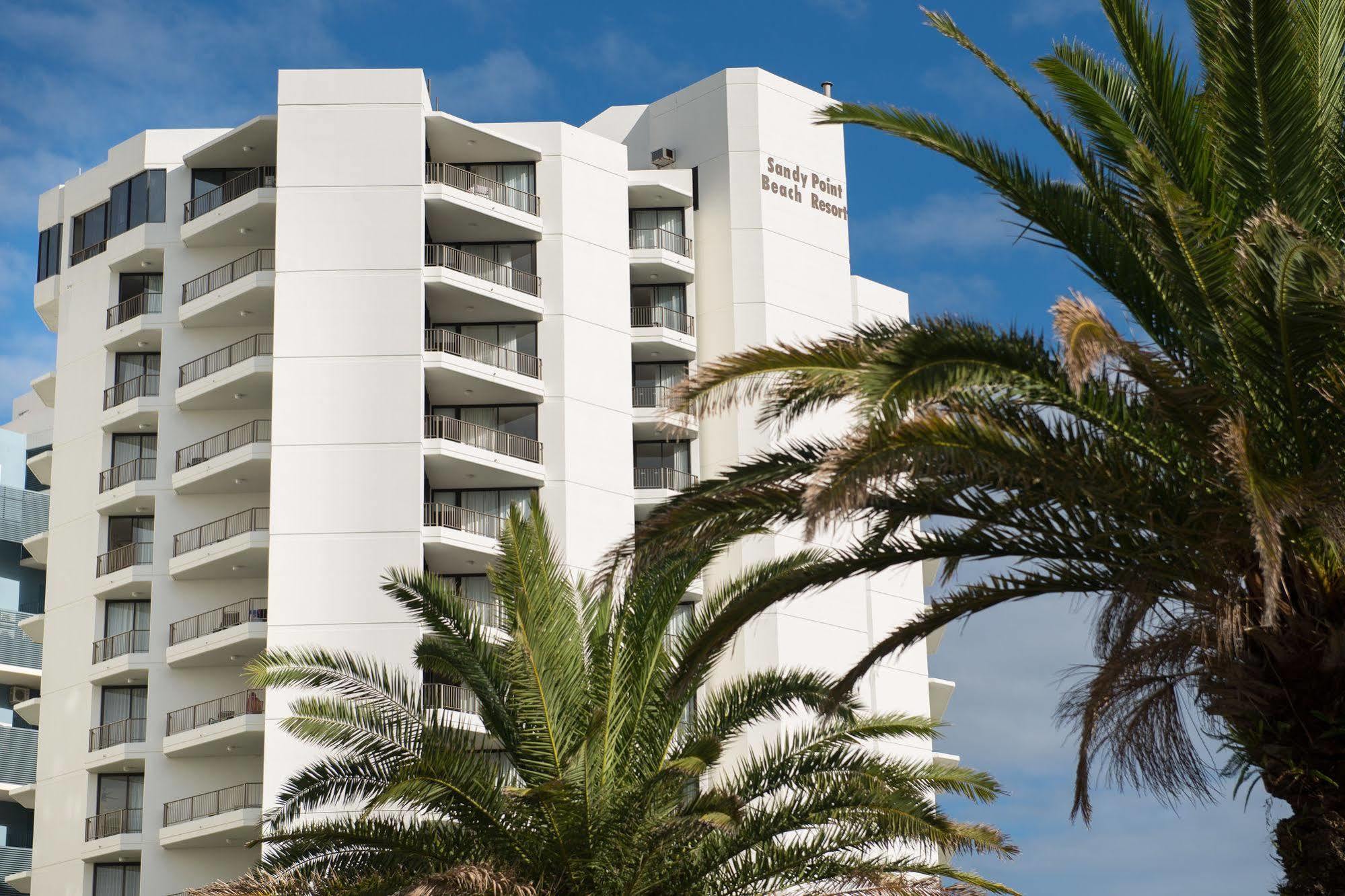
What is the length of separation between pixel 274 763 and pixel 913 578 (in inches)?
1056

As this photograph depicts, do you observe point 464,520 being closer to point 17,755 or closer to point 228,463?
point 228,463

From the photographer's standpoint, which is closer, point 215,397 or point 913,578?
point 215,397

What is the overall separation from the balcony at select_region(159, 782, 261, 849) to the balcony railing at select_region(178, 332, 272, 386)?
13.7 metres

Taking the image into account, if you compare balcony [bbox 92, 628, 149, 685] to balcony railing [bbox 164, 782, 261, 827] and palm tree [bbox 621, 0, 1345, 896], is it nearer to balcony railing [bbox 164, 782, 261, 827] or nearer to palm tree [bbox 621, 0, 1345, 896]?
balcony railing [bbox 164, 782, 261, 827]

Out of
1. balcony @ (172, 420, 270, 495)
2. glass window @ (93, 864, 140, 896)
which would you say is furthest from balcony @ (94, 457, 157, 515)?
glass window @ (93, 864, 140, 896)

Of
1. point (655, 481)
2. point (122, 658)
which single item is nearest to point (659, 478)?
point (655, 481)

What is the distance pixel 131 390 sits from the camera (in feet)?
205

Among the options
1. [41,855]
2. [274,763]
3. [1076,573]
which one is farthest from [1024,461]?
[41,855]

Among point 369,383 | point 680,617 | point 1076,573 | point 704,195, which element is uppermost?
point 704,195

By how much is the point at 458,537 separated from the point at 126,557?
12.7 m

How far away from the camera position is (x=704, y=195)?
64.9m

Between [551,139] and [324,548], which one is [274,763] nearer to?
[324,548]

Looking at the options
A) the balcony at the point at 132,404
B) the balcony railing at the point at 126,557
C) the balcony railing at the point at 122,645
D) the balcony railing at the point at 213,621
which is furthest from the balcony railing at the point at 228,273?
the balcony railing at the point at 122,645

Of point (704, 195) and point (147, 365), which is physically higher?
point (704, 195)
